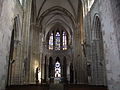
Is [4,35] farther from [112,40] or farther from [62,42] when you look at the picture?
[62,42]

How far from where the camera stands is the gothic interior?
704 cm

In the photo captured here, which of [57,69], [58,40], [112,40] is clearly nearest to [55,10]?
[58,40]

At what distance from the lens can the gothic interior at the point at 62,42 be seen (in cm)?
704

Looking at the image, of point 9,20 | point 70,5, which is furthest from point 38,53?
point 9,20

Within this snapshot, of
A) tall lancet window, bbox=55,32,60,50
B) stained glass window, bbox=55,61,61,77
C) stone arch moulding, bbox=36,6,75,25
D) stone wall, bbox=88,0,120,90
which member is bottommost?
stained glass window, bbox=55,61,61,77

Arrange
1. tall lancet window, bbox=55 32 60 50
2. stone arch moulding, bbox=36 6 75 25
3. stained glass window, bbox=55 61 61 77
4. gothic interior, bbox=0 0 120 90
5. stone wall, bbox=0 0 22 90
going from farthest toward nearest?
tall lancet window, bbox=55 32 60 50 < stained glass window, bbox=55 61 61 77 < stone arch moulding, bbox=36 6 75 25 < gothic interior, bbox=0 0 120 90 < stone wall, bbox=0 0 22 90

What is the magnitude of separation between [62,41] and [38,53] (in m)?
9.77

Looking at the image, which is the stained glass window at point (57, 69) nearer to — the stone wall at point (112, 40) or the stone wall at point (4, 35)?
the stone wall at point (112, 40)

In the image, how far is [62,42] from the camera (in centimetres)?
3081

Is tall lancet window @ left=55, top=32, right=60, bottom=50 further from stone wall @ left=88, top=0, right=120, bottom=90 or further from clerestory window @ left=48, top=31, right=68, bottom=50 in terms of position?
stone wall @ left=88, top=0, right=120, bottom=90

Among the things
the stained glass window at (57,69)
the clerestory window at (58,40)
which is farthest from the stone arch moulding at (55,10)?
the stained glass window at (57,69)

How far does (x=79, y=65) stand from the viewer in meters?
20.1

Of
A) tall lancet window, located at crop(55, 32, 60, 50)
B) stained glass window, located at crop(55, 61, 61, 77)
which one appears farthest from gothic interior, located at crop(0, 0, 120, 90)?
tall lancet window, located at crop(55, 32, 60, 50)

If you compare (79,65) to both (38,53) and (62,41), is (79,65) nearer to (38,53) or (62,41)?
(38,53)
